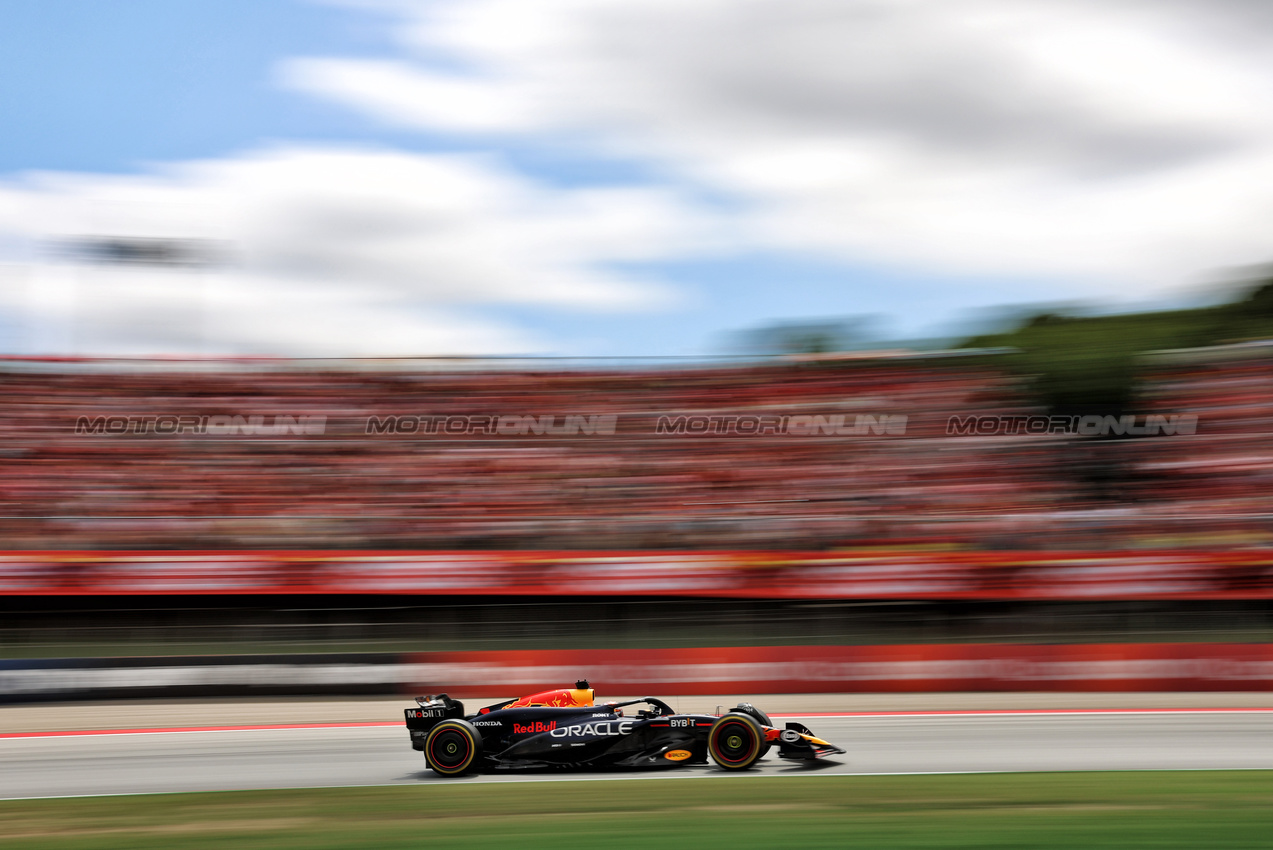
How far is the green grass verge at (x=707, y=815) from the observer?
5.85 meters

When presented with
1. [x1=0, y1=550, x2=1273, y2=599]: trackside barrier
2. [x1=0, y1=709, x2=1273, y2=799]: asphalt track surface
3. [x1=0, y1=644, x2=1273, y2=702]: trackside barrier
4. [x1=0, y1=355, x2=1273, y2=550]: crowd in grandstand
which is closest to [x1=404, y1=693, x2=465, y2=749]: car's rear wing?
[x1=0, y1=709, x2=1273, y2=799]: asphalt track surface

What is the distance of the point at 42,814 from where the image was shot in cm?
707

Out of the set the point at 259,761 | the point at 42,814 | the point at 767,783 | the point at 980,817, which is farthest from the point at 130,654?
the point at 980,817

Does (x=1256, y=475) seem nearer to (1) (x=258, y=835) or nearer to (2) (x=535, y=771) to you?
(2) (x=535, y=771)

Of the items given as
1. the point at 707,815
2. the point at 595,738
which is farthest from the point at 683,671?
the point at 707,815

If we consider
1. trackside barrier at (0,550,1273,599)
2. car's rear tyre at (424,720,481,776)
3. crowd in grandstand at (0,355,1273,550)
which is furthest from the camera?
crowd in grandstand at (0,355,1273,550)

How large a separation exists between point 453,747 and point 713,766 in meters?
1.82

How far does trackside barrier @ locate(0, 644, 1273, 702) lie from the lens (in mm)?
12531

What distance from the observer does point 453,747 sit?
7906 mm

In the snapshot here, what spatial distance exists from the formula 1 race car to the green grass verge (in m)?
0.23

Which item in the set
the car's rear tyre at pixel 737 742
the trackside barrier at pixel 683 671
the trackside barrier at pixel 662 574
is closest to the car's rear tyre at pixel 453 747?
the car's rear tyre at pixel 737 742

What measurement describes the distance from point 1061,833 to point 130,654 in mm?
11993

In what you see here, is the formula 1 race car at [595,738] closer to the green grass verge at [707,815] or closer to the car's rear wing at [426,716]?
the car's rear wing at [426,716]

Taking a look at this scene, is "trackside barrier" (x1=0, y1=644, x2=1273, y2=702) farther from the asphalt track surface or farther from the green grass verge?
the green grass verge
